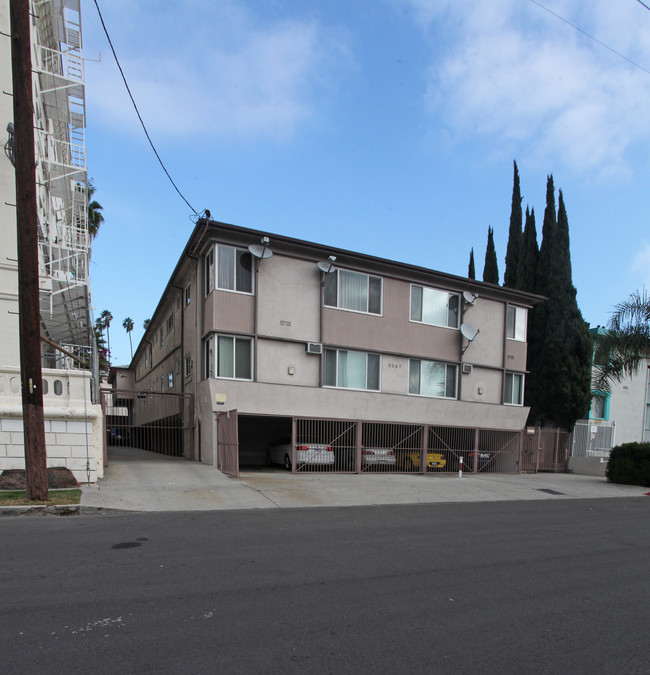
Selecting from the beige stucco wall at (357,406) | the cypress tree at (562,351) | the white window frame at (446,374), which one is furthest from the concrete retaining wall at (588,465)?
the white window frame at (446,374)

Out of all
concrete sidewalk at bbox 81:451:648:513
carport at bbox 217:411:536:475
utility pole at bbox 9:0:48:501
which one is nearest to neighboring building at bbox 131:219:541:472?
carport at bbox 217:411:536:475

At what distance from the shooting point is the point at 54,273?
17328 mm

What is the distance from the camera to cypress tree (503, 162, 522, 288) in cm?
3090

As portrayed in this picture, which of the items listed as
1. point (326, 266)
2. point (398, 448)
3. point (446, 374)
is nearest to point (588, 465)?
point (446, 374)

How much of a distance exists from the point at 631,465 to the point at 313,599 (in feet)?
55.6

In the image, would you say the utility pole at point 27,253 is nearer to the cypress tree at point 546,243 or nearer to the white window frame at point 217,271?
the white window frame at point 217,271

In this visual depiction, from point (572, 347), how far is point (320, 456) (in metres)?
14.2

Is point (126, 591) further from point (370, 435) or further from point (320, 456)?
point (370, 435)

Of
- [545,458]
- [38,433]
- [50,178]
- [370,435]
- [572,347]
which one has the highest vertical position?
[50,178]

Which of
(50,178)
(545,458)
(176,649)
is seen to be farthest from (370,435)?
(176,649)

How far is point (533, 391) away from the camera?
Answer: 2589 centimetres

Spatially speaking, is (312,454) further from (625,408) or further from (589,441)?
(625,408)

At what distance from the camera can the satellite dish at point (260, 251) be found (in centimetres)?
1661

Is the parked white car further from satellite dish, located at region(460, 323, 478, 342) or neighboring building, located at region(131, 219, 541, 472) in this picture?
satellite dish, located at region(460, 323, 478, 342)
